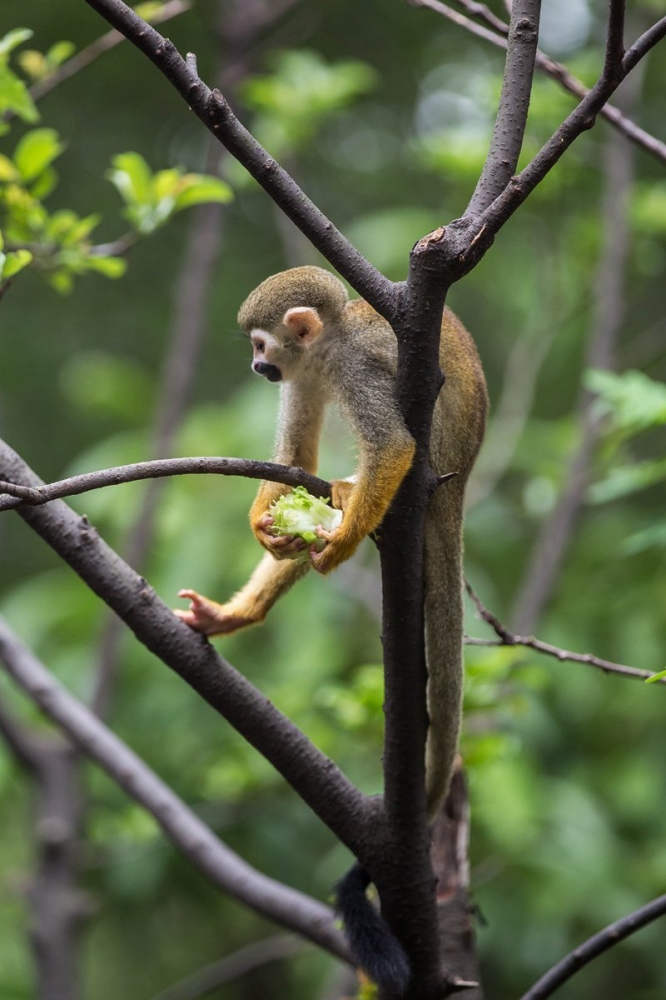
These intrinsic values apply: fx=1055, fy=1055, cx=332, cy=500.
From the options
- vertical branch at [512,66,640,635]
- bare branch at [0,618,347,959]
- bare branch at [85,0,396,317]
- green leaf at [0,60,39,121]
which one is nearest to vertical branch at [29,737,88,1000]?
bare branch at [0,618,347,959]

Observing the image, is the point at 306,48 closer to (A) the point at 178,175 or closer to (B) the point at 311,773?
(A) the point at 178,175

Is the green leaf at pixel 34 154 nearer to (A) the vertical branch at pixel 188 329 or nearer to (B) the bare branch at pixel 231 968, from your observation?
(A) the vertical branch at pixel 188 329

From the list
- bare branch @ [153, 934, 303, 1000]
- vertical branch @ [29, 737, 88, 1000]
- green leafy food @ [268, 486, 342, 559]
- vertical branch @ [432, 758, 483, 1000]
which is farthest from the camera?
vertical branch @ [29, 737, 88, 1000]

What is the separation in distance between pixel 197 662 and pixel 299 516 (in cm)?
36

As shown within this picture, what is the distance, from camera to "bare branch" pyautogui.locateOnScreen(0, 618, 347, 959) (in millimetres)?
2625

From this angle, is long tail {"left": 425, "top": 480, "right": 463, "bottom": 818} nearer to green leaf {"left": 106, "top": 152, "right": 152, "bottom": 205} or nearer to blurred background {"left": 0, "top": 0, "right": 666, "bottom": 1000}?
blurred background {"left": 0, "top": 0, "right": 666, "bottom": 1000}

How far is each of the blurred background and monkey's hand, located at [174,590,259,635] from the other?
54cm

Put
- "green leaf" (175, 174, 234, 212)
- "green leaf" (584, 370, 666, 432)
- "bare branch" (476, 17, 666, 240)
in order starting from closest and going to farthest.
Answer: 1. "bare branch" (476, 17, 666, 240)
2. "green leaf" (584, 370, 666, 432)
3. "green leaf" (175, 174, 234, 212)

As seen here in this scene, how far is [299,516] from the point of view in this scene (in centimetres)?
213

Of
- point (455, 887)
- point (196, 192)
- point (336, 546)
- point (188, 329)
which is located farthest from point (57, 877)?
point (196, 192)

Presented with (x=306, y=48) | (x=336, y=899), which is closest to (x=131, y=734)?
(x=336, y=899)

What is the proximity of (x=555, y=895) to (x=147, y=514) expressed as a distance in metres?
2.17

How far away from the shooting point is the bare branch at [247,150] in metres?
1.55

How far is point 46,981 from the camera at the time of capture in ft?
12.7
